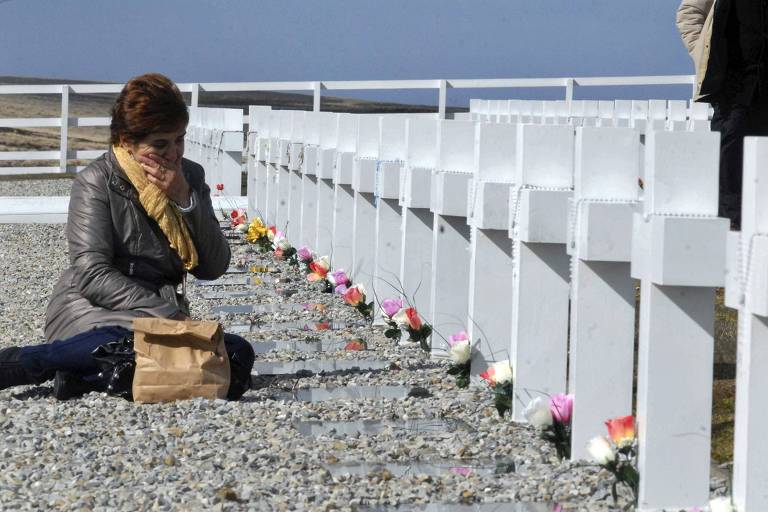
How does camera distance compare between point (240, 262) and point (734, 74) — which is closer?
point (734, 74)

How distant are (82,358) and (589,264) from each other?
2257mm

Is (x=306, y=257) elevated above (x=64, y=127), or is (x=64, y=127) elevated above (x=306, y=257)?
(x=64, y=127)

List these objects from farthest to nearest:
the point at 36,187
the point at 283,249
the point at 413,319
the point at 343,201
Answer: the point at 36,187 < the point at 283,249 < the point at 343,201 < the point at 413,319

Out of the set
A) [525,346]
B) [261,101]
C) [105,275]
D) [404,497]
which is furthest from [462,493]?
[261,101]

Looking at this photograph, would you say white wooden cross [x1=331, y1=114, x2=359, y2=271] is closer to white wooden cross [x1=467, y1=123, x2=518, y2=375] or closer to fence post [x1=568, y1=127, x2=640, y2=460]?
white wooden cross [x1=467, y1=123, x2=518, y2=375]

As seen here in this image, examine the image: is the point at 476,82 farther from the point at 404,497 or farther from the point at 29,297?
the point at 404,497

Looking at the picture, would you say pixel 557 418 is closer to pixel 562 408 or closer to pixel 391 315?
pixel 562 408

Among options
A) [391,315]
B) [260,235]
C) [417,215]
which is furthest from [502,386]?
[260,235]

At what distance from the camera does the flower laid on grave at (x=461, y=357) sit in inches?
224

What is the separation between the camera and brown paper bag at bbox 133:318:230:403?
5.50 m

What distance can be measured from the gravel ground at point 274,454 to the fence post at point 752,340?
59 centimetres

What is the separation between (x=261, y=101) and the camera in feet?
110

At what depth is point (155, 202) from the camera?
593 centimetres

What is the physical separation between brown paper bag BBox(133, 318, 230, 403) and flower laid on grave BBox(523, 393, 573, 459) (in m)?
1.53
